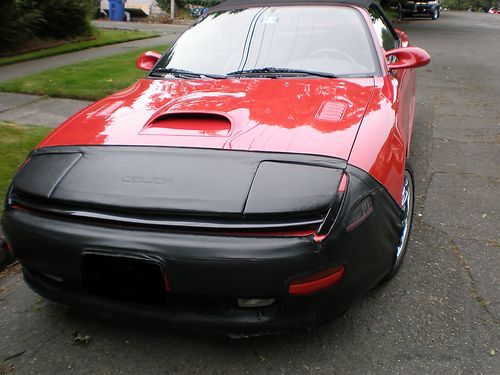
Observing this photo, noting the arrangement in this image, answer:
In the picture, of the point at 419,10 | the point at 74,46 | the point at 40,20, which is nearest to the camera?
the point at 40,20

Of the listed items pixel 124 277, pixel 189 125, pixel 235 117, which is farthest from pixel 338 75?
pixel 124 277

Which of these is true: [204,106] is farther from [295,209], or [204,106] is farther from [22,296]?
[22,296]

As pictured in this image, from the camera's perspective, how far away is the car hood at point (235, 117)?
2.16 metres

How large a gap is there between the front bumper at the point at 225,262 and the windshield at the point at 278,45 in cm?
130

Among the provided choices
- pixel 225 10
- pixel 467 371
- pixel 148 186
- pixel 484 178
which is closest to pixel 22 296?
pixel 148 186

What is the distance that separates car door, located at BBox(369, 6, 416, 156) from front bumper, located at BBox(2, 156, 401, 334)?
96 cm

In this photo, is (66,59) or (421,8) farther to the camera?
(421,8)

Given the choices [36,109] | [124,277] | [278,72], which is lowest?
[36,109]

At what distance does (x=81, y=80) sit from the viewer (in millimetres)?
7340

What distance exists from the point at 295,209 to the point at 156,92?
145 centimetres

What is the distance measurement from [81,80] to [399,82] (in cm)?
544

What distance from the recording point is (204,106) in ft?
8.21

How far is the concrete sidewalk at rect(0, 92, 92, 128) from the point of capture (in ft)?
18.2

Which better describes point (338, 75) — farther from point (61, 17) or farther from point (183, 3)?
point (183, 3)
